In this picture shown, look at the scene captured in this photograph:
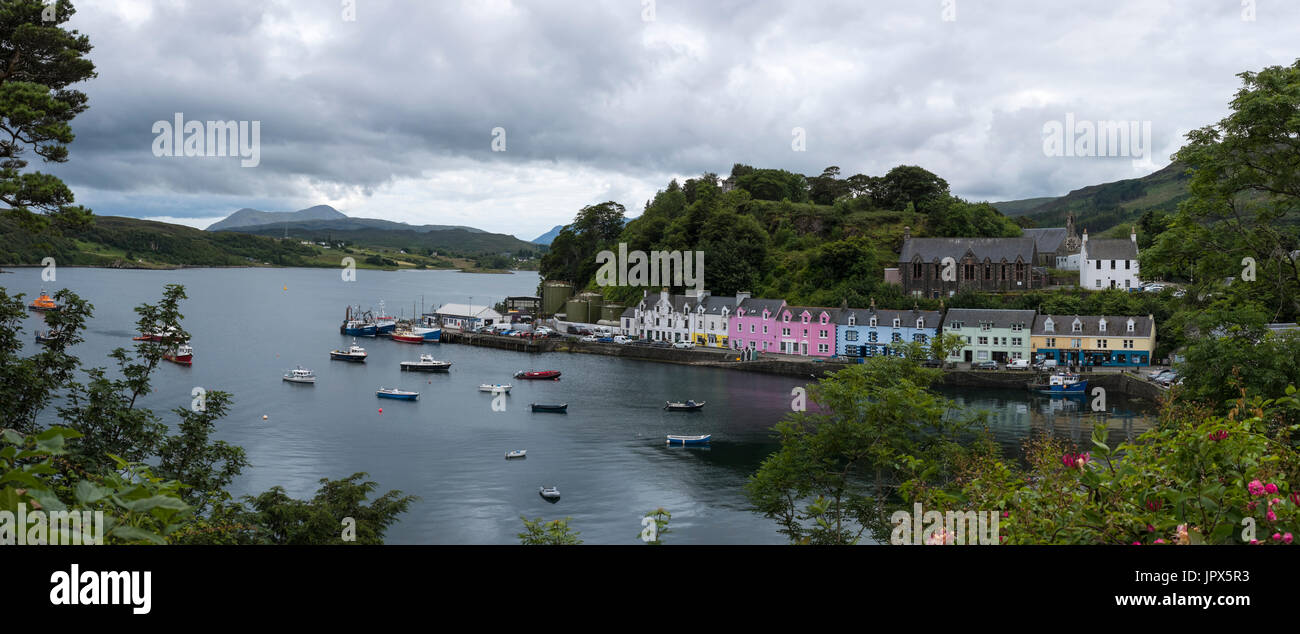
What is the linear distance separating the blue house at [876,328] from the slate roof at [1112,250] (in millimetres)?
13511

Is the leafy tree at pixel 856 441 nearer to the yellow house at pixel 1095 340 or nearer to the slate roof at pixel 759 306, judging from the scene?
the yellow house at pixel 1095 340

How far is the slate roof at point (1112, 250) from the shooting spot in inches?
2243

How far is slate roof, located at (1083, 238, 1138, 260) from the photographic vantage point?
56969 millimetres

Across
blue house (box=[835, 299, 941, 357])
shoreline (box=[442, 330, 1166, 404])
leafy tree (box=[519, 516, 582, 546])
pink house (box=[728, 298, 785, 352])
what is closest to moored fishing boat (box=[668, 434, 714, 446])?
shoreline (box=[442, 330, 1166, 404])

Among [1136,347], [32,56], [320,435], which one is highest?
[32,56]

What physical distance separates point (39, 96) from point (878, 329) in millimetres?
50175

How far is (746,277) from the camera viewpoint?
64688mm

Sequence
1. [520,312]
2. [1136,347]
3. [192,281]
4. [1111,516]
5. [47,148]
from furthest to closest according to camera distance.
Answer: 1. [192,281]
2. [520,312]
3. [1136,347]
4. [47,148]
5. [1111,516]

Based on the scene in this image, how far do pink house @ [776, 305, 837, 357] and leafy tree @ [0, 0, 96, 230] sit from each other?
48446mm

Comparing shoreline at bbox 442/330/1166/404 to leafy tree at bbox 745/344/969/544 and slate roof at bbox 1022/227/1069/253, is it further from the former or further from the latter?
slate roof at bbox 1022/227/1069/253

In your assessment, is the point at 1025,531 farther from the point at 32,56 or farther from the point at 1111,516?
the point at 32,56

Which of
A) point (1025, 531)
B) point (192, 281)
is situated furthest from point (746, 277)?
point (192, 281)
